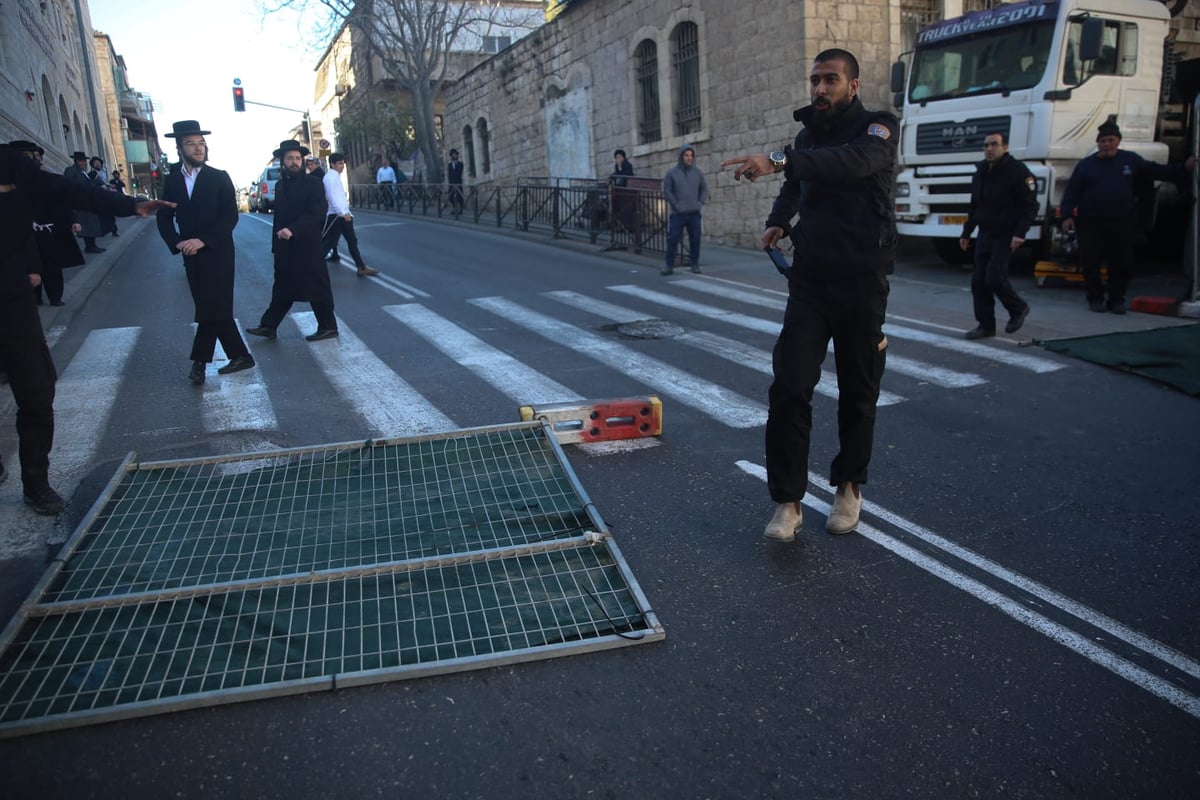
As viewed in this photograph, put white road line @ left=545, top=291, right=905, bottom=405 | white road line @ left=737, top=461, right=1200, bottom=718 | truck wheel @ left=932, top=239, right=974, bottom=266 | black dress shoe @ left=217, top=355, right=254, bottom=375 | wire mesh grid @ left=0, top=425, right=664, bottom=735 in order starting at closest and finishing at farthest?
white road line @ left=737, top=461, right=1200, bottom=718, wire mesh grid @ left=0, top=425, right=664, bottom=735, white road line @ left=545, top=291, right=905, bottom=405, black dress shoe @ left=217, top=355, right=254, bottom=375, truck wheel @ left=932, top=239, right=974, bottom=266

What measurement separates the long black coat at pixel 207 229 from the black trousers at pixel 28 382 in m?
2.40

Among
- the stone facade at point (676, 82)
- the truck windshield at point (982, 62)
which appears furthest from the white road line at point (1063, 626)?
the stone facade at point (676, 82)

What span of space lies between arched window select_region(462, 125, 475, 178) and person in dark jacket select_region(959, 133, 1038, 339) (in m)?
26.4

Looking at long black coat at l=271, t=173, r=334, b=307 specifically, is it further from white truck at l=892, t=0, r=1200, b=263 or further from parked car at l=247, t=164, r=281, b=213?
parked car at l=247, t=164, r=281, b=213

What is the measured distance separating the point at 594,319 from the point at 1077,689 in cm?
730

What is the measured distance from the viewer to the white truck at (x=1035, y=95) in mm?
11281

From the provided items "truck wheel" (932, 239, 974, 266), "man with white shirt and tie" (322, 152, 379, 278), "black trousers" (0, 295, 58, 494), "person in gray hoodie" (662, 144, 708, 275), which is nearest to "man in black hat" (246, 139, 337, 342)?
"man with white shirt and tie" (322, 152, 379, 278)

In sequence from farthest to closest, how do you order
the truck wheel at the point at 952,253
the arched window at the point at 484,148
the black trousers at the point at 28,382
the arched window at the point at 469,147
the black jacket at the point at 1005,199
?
the arched window at the point at 469,147 < the arched window at the point at 484,148 < the truck wheel at the point at 952,253 < the black jacket at the point at 1005,199 < the black trousers at the point at 28,382

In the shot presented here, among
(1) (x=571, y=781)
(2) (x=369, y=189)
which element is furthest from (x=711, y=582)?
(2) (x=369, y=189)

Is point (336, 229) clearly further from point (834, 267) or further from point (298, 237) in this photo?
point (834, 267)

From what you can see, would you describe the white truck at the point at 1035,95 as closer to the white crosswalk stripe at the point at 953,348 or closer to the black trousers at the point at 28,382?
the white crosswalk stripe at the point at 953,348

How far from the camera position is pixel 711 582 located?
3.54m

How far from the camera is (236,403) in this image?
6465 mm

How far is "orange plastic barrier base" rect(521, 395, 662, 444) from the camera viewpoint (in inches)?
209
